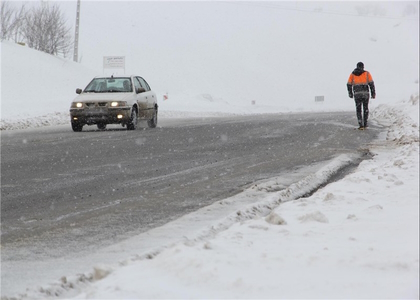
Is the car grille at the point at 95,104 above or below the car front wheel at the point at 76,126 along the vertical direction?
above

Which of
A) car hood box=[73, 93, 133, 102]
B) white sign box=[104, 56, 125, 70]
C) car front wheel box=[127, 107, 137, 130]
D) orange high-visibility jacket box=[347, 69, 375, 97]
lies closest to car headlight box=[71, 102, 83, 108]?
car hood box=[73, 93, 133, 102]

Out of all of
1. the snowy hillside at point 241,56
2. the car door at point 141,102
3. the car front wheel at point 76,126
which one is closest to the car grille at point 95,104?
the car front wheel at point 76,126

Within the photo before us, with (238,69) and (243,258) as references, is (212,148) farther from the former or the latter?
(238,69)

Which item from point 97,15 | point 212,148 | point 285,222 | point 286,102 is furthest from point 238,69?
point 285,222

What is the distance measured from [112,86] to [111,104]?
52.5 inches

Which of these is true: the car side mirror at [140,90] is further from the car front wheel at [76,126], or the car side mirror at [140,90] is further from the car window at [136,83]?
the car front wheel at [76,126]

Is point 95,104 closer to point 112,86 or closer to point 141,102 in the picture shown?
point 112,86

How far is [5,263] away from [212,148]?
866cm

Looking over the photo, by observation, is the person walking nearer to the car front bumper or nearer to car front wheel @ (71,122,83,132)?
the car front bumper

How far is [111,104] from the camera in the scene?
→ 62.4ft

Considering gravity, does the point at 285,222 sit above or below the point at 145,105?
below

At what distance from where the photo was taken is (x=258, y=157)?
11500 mm

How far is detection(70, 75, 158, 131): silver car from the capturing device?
19.0 m

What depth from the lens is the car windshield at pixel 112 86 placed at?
19991mm
